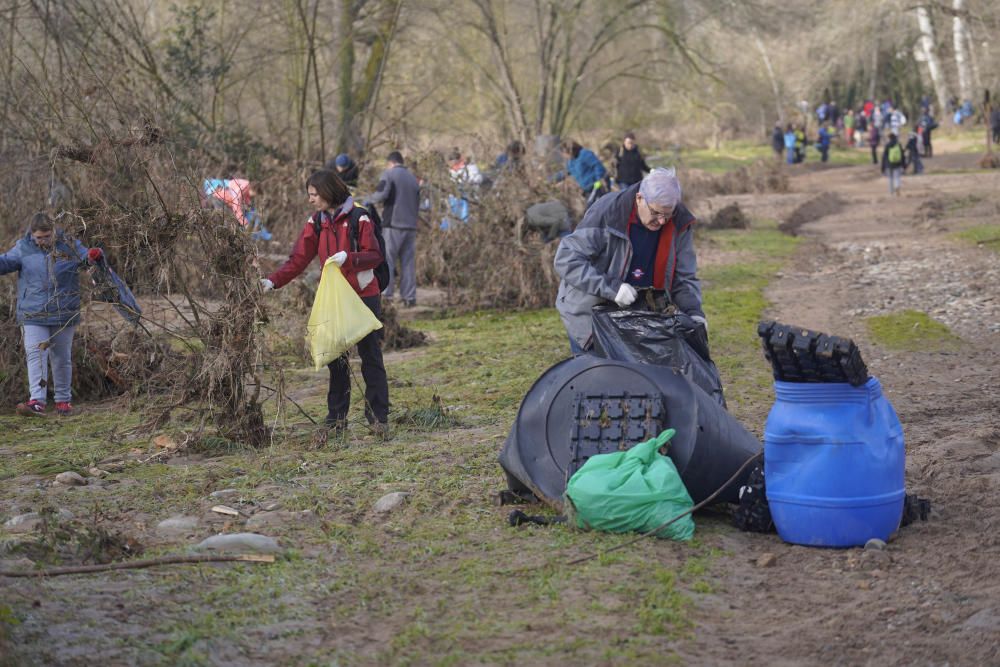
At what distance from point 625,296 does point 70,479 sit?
3358 millimetres

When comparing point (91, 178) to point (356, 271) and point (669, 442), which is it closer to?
point (356, 271)

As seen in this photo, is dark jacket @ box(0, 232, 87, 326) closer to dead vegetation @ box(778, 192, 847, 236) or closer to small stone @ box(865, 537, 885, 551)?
small stone @ box(865, 537, 885, 551)

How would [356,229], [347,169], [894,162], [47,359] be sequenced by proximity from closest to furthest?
[356,229] < [47,359] < [347,169] < [894,162]

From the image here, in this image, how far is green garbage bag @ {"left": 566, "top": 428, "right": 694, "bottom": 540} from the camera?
5801mm

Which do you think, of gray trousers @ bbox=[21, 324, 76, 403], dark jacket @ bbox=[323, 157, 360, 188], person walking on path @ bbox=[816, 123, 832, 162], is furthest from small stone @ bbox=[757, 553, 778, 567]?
person walking on path @ bbox=[816, 123, 832, 162]

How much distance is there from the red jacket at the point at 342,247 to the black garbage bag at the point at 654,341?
1.99 meters

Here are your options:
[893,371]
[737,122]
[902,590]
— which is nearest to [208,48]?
[893,371]

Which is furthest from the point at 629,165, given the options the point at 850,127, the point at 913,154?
the point at 850,127

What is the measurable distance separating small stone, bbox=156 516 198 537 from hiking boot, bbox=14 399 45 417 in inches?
171

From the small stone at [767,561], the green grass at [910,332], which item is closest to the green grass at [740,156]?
the green grass at [910,332]

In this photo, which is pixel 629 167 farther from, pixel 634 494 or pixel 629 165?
pixel 634 494

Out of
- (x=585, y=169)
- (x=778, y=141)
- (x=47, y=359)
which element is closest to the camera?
(x=47, y=359)

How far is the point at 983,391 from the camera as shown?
30.8 ft

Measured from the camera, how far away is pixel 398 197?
15375 mm
